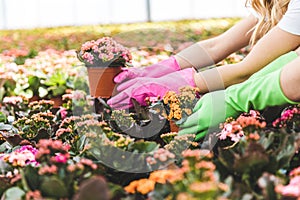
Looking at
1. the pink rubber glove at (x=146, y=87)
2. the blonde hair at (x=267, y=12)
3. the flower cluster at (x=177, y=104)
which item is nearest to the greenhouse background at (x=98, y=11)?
the blonde hair at (x=267, y=12)

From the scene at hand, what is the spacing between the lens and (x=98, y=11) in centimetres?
1234

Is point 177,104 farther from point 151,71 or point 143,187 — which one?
point 143,187

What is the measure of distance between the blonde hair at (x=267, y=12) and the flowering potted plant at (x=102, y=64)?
596 millimetres

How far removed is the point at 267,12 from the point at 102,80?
29.8 inches

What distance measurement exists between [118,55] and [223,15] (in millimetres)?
10090

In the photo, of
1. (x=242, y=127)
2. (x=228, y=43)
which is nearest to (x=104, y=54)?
(x=228, y=43)

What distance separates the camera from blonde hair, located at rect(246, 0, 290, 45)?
95.7 inches

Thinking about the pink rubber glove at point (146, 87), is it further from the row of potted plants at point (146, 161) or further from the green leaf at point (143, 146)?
the green leaf at point (143, 146)

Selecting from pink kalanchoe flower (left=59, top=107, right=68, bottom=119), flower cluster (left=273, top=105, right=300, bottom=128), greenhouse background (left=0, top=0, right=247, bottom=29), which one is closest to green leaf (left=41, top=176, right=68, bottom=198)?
flower cluster (left=273, top=105, right=300, bottom=128)

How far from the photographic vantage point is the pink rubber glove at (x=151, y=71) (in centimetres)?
228

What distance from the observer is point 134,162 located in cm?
151

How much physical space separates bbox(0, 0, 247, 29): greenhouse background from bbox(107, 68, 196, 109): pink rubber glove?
32.2 ft

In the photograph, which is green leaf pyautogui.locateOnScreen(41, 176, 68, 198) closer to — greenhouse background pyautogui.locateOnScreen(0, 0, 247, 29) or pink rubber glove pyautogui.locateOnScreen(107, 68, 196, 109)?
pink rubber glove pyautogui.locateOnScreen(107, 68, 196, 109)

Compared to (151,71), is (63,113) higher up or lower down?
lower down
